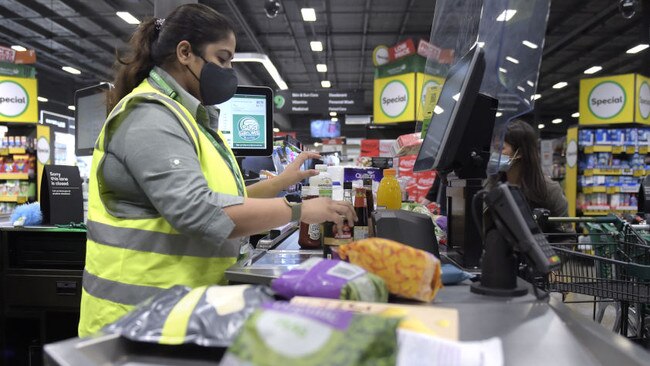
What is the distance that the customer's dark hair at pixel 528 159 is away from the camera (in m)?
3.37

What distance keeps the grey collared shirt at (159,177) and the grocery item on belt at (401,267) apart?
0.43 m

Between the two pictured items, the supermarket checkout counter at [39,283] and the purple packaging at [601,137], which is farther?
the purple packaging at [601,137]

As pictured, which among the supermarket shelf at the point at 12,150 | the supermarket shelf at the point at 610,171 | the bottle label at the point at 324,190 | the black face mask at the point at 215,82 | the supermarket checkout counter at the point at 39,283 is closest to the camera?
the black face mask at the point at 215,82

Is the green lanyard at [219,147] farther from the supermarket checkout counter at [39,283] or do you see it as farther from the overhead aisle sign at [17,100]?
the overhead aisle sign at [17,100]

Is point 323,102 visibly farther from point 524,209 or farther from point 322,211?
point 524,209

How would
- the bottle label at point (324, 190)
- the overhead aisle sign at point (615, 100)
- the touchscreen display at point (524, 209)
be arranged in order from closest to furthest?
the touchscreen display at point (524, 209) < the bottle label at point (324, 190) < the overhead aisle sign at point (615, 100)

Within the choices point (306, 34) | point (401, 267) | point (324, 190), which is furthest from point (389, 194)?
point (306, 34)

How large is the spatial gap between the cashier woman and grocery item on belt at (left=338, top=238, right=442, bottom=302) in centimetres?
41

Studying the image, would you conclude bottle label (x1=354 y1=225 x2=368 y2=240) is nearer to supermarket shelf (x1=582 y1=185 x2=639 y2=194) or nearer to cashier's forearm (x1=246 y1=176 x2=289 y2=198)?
cashier's forearm (x1=246 y1=176 x2=289 y2=198)

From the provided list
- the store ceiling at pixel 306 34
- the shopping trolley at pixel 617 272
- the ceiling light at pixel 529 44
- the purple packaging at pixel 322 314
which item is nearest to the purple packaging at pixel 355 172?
the shopping trolley at pixel 617 272

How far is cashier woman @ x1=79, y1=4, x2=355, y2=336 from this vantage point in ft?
4.01

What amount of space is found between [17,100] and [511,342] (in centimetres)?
1095

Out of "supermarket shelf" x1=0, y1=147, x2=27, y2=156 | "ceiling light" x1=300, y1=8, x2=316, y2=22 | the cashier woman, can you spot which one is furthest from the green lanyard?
"supermarket shelf" x1=0, y1=147, x2=27, y2=156

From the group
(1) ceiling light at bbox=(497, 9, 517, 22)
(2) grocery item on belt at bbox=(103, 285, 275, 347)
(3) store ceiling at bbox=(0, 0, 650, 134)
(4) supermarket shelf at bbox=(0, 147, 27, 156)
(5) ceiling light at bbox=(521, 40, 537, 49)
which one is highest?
(3) store ceiling at bbox=(0, 0, 650, 134)
